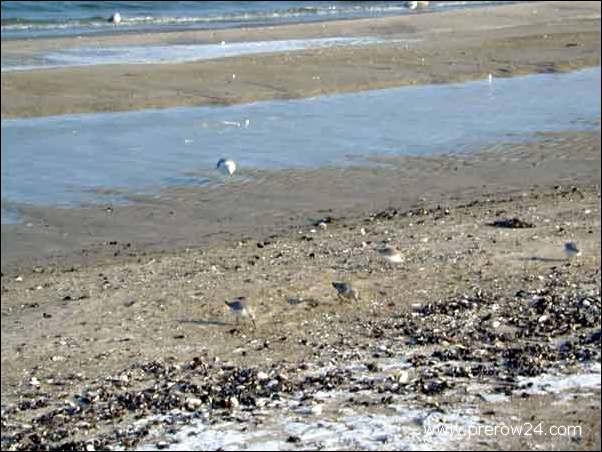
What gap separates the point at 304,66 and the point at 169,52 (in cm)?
387

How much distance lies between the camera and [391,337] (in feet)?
23.0

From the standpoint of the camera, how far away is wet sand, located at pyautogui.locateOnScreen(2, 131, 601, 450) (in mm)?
6031

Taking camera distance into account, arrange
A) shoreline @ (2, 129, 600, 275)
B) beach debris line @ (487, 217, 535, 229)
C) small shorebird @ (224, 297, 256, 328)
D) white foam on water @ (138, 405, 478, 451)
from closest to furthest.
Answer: white foam on water @ (138, 405, 478, 451) < small shorebird @ (224, 297, 256, 328) < beach debris line @ (487, 217, 535, 229) < shoreline @ (2, 129, 600, 275)

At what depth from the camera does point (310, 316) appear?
24.6 ft

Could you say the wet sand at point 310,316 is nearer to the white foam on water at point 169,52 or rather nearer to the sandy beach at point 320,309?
the sandy beach at point 320,309

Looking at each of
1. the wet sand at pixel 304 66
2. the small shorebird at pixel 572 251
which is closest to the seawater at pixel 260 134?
the wet sand at pixel 304 66

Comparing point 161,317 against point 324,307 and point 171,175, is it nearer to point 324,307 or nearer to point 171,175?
point 324,307

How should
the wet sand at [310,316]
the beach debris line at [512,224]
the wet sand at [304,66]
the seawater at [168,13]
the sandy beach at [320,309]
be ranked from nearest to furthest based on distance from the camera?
the sandy beach at [320,309]
the wet sand at [310,316]
the beach debris line at [512,224]
the wet sand at [304,66]
the seawater at [168,13]

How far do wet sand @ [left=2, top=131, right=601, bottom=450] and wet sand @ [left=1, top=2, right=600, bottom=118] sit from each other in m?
6.21

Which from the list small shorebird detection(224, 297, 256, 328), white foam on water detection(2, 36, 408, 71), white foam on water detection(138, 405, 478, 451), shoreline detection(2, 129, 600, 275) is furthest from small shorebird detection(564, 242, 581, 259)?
white foam on water detection(2, 36, 408, 71)

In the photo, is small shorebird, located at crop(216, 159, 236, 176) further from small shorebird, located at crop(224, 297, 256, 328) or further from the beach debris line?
small shorebird, located at crop(224, 297, 256, 328)

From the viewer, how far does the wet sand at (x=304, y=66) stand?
56.7 feet

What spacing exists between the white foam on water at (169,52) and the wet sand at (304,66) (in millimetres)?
727

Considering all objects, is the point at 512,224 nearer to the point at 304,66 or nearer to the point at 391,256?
the point at 391,256
